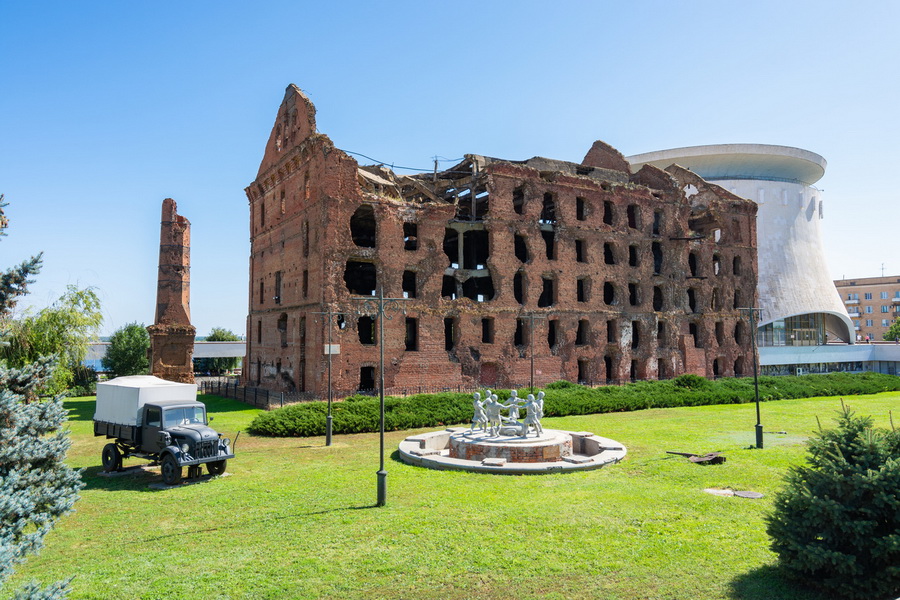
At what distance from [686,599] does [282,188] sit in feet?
114

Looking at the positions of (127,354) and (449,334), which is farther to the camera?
(127,354)

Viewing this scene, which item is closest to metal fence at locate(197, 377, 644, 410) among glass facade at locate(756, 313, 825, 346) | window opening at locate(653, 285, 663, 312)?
window opening at locate(653, 285, 663, 312)

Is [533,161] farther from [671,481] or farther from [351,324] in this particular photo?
[671,481]

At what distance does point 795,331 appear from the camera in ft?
202

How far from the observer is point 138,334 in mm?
45719

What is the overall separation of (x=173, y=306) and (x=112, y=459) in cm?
2093

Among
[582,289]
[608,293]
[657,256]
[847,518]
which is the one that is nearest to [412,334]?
[582,289]

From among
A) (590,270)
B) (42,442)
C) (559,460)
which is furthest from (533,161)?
(42,442)

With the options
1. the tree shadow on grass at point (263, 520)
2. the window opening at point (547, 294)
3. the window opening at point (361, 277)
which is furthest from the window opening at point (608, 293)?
the tree shadow on grass at point (263, 520)

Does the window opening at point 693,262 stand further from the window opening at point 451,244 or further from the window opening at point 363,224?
the window opening at point 363,224

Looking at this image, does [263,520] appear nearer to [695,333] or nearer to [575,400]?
[575,400]

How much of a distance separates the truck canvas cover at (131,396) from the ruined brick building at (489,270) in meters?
14.1

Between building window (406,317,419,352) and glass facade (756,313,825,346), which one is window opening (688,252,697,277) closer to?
glass facade (756,313,825,346)

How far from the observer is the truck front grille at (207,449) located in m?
15.4
